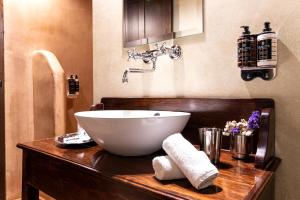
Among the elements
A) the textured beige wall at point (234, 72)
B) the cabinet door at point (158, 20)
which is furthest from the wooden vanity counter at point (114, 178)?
the cabinet door at point (158, 20)

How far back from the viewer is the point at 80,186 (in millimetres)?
794

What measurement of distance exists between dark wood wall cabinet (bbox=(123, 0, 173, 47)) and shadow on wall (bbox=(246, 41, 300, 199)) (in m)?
0.51

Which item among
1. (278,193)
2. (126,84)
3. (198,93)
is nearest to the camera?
(278,193)

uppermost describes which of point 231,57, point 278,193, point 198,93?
point 231,57

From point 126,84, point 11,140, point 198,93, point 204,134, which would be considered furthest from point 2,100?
point 204,134

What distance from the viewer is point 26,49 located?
1.91 metres

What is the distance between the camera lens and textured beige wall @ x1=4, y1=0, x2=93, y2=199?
182 centimetres

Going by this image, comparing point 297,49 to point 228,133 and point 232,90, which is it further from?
point 228,133

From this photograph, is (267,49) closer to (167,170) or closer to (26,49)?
(167,170)

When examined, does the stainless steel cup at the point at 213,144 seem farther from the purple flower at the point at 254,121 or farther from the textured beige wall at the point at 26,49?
the textured beige wall at the point at 26,49

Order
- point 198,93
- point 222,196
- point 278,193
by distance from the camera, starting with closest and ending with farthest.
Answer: point 222,196 → point 278,193 → point 198,93

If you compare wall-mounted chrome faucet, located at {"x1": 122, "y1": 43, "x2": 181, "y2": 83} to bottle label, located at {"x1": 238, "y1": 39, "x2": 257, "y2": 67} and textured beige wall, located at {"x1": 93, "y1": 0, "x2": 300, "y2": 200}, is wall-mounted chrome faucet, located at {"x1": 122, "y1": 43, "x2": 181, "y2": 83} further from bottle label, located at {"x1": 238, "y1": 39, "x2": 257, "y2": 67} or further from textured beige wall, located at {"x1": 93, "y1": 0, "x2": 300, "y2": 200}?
bottle label, located at {"x1": 238, "y1": 39, "x2": 257, "y2": 67}

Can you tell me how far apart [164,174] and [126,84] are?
789mm

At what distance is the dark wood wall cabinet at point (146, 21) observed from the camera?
1145 millimetres
